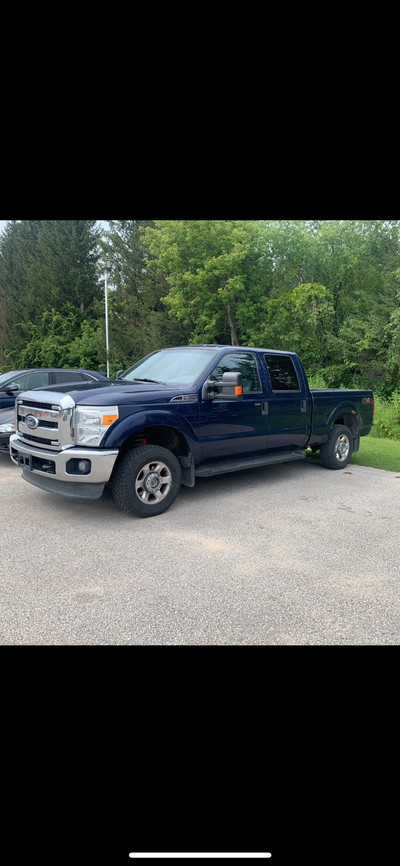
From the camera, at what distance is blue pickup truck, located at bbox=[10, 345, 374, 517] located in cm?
515

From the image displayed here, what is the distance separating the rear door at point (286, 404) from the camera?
705 centimetres

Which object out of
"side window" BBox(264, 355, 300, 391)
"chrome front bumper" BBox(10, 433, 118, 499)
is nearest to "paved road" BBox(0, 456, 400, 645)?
"chrome front bumper" BBox(10, 433, 118, 499)

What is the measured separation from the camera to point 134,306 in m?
33.8

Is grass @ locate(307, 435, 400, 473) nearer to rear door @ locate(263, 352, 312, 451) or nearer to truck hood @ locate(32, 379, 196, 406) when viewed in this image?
rear door @ locate(263, 352, 312, 451)

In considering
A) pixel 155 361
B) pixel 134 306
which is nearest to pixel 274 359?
pixel 155 361

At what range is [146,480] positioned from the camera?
214 inches

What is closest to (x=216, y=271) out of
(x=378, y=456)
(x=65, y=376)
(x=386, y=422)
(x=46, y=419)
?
(x=386, y=422)

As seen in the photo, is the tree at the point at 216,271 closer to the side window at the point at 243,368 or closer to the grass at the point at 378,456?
the grass at the point at 378,456

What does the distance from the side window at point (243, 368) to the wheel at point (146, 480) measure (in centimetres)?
152

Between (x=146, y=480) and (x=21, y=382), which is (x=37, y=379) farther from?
(x=146, y=480)

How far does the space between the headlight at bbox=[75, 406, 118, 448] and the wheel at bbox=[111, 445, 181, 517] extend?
41 centimetres

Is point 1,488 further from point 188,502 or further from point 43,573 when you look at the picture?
point 43,573

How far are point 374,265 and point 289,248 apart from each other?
4.12m

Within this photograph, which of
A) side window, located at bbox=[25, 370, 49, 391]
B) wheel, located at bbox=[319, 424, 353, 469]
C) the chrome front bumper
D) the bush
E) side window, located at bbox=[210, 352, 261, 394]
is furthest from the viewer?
the bush
